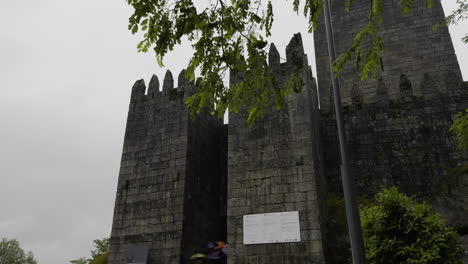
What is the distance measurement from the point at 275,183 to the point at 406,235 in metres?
4.55

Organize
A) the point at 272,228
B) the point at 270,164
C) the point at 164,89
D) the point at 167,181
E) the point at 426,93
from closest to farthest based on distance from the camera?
1. the point at 272,228
2. the point at 270,164
3. the point at 167,181
4. the point at 426,93
5. the point at 164,89

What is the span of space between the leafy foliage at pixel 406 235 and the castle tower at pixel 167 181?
6.88 metres

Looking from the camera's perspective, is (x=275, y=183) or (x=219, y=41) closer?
(x=219, y=41)

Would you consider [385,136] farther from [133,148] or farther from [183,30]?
[183,30]

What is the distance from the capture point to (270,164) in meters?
13.8

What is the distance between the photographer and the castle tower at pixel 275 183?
12383 mm

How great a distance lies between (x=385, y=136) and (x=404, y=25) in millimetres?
10319

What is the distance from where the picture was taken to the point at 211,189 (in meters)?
17.5

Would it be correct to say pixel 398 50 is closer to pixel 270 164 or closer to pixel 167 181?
pixel 270 164

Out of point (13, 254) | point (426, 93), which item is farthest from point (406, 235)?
point (13, 254)

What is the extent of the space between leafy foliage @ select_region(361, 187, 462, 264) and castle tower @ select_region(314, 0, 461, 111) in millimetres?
11990

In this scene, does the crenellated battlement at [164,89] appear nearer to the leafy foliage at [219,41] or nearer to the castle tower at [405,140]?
the castle tower at [405,140]

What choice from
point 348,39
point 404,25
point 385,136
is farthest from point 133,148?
point 404,25

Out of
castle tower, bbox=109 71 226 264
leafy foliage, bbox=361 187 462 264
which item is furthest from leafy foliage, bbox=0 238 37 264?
leafy foliage, bbox=361 187 462 264
